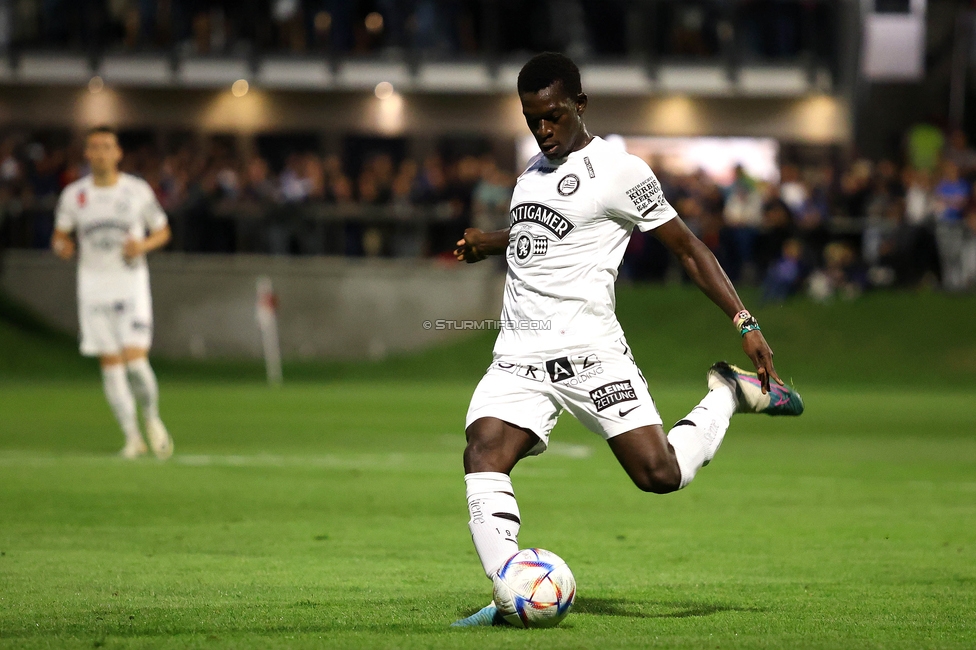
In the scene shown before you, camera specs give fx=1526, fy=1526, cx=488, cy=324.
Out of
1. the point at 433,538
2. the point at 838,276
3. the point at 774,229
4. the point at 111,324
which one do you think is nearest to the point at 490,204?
the point at 774,229

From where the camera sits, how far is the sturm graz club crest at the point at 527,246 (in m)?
6.99

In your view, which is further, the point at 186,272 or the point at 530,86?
the point at 186,272

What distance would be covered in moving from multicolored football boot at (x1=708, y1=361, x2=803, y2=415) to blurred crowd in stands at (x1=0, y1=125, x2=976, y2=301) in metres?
22.1

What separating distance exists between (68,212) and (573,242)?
8901 mm

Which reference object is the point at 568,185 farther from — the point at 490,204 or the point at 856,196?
the point at 856,196

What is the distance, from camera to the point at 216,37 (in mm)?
40656

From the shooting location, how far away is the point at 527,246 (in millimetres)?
A: 7023

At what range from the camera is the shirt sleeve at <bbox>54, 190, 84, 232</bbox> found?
48.1 ft

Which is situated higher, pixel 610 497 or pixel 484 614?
pixel 484 614

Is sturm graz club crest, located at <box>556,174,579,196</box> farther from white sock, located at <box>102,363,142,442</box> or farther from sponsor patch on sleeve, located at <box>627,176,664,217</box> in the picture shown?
white sock, located at <box>102,363,142,442</box>

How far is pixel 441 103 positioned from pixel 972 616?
120ft

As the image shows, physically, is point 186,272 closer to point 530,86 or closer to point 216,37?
point 216,37

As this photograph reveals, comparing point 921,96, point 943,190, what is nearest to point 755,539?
point 943,190

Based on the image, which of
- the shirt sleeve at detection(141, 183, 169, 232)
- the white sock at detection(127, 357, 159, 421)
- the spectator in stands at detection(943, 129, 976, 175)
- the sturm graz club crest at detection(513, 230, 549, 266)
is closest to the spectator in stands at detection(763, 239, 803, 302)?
the spectator in stands at detection(943, 129, 976, 175)
